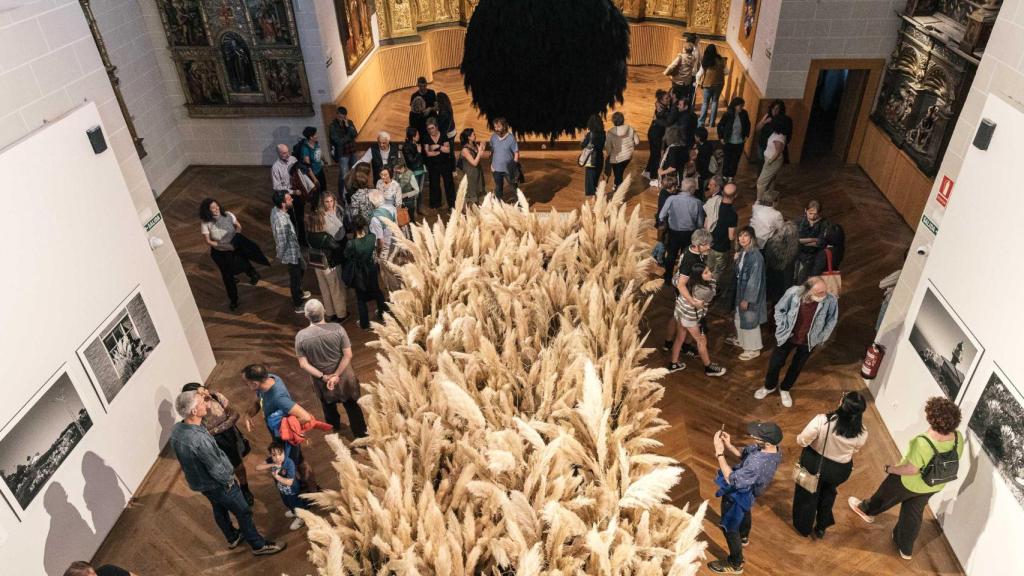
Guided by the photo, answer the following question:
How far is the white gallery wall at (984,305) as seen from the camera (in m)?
3.89

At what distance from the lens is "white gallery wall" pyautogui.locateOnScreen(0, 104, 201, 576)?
3.87m

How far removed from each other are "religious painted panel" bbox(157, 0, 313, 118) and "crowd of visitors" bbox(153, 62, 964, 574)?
2.07 m

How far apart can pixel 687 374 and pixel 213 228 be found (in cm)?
489

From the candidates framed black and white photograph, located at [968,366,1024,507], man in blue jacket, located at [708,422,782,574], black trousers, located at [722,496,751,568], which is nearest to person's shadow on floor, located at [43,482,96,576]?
man in blue jacket, located at [708,422,782,574]

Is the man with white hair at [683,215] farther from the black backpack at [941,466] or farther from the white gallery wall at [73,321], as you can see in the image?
the white gallery wall at [73,321]

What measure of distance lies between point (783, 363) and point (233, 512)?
4497mm

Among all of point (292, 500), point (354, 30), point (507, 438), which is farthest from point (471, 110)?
point (507, 438)

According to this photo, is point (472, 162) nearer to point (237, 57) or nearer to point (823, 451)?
point (237, 57)

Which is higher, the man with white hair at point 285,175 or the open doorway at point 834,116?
the man with white hair at point 285,175

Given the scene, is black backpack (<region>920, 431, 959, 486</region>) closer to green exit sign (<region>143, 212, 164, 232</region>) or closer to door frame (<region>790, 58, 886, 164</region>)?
green exit sign (<region>143, 212, 164, 232</region>)

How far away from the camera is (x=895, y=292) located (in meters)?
5.54

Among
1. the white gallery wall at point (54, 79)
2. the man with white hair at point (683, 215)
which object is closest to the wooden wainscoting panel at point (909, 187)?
the man with white hair at point (683, 215)

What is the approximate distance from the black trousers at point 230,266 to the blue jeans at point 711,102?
25.6 ft

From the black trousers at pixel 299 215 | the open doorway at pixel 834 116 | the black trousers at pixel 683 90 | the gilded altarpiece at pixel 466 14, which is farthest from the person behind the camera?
the gilded altarpiece at pixel 466 14
